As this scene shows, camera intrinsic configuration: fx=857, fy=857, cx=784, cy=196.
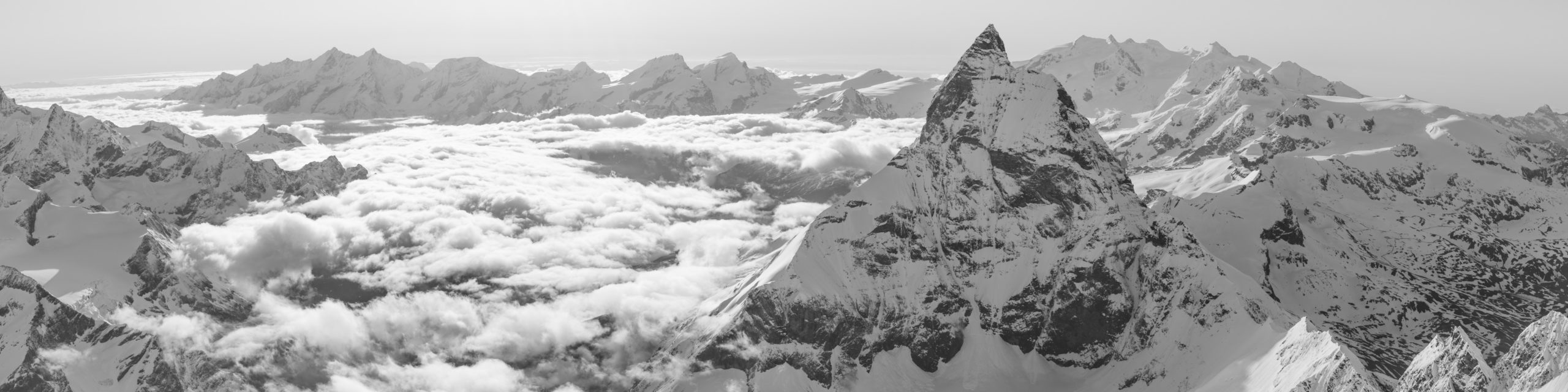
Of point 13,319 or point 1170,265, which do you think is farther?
point 1170,265

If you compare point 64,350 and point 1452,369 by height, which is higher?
point 1452,369

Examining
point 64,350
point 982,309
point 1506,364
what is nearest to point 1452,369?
point 1506,364

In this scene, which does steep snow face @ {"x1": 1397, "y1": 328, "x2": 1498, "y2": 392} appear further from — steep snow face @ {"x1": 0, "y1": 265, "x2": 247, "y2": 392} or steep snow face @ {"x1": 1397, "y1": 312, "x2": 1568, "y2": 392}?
steep snow face @ {"x1": 0, "y1": 265, "x2": 247, "y2": 392}

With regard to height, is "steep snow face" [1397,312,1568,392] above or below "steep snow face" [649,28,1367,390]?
above

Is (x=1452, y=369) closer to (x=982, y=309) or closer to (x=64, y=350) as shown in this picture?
(x=982, y=309)

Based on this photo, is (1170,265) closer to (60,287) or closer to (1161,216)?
(1161,216)

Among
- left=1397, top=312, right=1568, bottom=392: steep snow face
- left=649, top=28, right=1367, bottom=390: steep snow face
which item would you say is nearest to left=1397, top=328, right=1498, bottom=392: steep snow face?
left=1397, top=312, right=1568, bottom=392: steep snow face

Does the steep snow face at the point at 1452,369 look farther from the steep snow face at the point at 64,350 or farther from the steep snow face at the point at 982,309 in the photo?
the steep snow face at the point at 64,350

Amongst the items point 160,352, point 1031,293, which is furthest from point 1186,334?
point 160,352

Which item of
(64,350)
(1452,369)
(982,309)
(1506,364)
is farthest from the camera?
(982,309)

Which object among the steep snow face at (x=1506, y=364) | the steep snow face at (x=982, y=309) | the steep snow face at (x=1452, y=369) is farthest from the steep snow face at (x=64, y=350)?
the steep snow face at (x=1506, y=364)

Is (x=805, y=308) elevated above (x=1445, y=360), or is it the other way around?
(x=1445, y=360)
